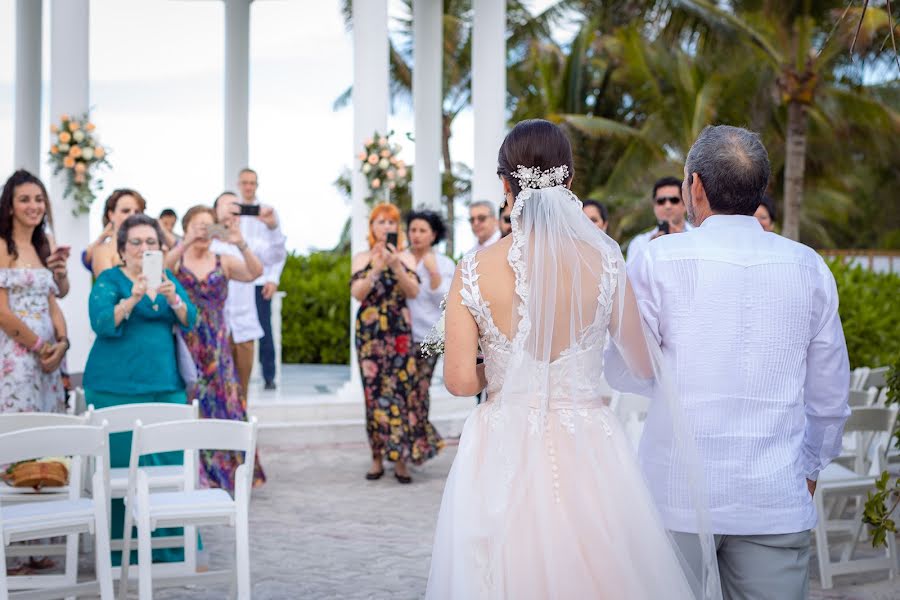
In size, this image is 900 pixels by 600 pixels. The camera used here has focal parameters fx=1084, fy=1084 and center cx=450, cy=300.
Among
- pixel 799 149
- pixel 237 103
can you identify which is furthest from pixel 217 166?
pixel 799 149

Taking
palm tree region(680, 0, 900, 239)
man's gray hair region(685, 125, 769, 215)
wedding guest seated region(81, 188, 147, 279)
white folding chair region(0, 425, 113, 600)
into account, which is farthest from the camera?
palm tree region(680, 0, 900, 239)

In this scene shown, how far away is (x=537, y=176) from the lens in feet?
10.6

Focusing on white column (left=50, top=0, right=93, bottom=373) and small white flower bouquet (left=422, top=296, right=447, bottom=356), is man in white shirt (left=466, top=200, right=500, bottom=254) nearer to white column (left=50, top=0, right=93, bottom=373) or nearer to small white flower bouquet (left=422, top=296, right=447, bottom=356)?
white column (left=50, top=0, right=93, bottom=373)

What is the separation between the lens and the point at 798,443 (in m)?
3.07

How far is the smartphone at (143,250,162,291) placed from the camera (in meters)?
6.22

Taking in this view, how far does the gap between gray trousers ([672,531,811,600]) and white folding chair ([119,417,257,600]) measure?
235 centimetres

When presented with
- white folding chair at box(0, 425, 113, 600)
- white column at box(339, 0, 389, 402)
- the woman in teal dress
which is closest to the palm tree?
white column at box(339, 0, 389, 402)

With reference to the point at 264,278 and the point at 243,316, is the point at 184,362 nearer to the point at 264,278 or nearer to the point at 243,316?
the point at 243,316

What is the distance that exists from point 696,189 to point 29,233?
15.6 feet

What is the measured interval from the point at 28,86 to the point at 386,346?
22.2 ft

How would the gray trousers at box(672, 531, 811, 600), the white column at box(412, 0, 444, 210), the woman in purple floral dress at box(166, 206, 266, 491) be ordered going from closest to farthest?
the gray trousers at box(672, 531, 811, 600) → the woman in purple floral dress at box(166, 206, 266, 491) → the white column at box(412, 0, 444, 210)

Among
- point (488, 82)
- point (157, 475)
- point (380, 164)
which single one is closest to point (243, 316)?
point (380, 164)

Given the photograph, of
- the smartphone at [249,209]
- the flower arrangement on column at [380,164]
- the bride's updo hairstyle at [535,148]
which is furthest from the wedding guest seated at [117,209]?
the bride's updo hairstyle at [535,148]

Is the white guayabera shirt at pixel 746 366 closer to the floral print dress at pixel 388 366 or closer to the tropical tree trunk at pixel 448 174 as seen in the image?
the floral print dress at pixel 388 366
